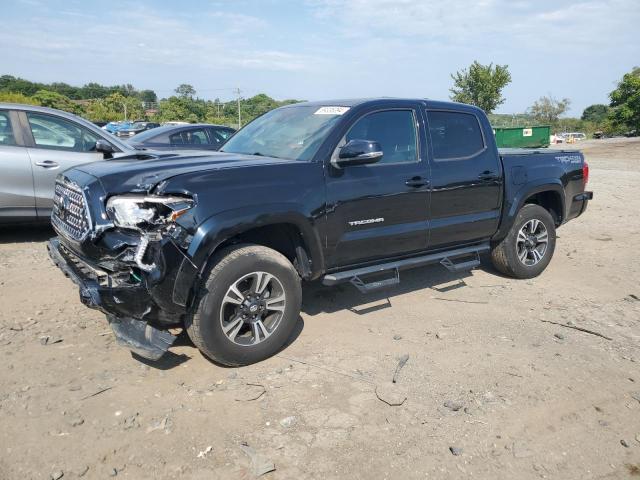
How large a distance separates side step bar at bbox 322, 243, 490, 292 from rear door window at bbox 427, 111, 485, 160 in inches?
37.3

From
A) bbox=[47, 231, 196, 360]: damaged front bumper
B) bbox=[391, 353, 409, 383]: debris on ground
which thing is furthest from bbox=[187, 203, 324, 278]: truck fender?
bbox=[391, 353, 409, 383]: debris on ground

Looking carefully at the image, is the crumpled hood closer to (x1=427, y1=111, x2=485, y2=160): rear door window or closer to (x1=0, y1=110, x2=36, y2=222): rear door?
(x1=427, y1=111, x2=485, y2=160): rear door window

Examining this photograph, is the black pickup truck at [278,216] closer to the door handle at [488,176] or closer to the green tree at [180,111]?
the door handle at [488,176]

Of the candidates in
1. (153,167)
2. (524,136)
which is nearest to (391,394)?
(153,167)

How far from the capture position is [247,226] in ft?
11.6

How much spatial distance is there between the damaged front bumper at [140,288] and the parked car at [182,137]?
6.93 meters

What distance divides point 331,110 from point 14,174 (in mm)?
4302

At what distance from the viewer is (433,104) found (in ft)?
16.4

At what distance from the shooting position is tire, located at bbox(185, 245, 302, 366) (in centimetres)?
343

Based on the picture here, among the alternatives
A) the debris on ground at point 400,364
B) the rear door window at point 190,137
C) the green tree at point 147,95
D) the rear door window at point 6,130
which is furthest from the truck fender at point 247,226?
the green tree at point 147,95

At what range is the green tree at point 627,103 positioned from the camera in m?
43.0

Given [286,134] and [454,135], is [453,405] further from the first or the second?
[454,135]

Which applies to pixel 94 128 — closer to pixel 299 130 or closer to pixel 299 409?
pixel 299 130

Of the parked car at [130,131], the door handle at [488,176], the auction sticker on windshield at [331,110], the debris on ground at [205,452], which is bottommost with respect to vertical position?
the debris on ground at [205,452]
